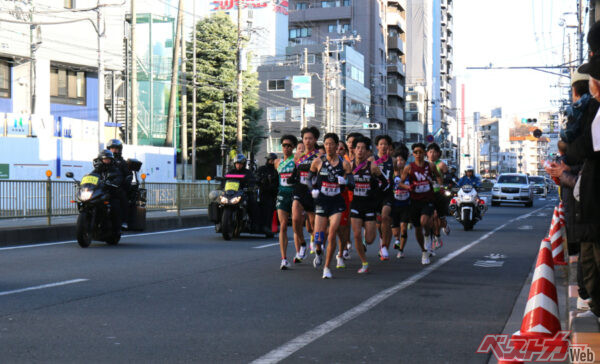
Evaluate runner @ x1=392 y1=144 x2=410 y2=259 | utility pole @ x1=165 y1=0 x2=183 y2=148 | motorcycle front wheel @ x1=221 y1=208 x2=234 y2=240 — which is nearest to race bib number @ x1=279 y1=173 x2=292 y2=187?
runner @ x1=392 y1=144 x2=410 y2=259

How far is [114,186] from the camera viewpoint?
48.5 ft

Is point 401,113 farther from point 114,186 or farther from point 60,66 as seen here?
point 114,186

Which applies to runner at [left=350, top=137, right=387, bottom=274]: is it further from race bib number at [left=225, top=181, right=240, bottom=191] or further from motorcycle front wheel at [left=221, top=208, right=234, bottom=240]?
motorcycle front wheel at [left=221, top=208, right=234, bottom=240]

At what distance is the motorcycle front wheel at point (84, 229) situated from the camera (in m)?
14.2

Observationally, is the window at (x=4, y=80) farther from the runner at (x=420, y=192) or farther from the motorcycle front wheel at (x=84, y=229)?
the runner at (x=420, y=192)

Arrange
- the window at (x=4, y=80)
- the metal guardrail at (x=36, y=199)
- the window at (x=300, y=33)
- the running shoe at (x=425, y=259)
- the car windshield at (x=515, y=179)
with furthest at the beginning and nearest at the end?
the window at (x=300, y=33) → the car windshield at (x=515, y=179) → the window at (x=4, y=80) → the metal guardrail at (x=36, y=199) → the running shoe at (x=425, y=259)

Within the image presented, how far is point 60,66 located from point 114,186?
29.6 meters

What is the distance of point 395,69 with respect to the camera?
3816 inches

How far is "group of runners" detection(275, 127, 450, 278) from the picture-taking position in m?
10.5

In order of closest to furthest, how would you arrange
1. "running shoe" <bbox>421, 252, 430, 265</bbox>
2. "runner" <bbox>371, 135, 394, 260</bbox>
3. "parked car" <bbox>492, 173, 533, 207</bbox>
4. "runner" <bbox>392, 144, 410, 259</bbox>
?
"running shoe" <bbox>421, 252, 430, 265</bbox> < "runner" <bbox>371, 135, 394, 260</bbox> < "runner" <bbox>392, 144, 410, 259</bbox> < "parked car" <bbox>492, 173, 533, 207</bbox>

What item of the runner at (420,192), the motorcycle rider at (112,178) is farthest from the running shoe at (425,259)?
the motorcycle rider at (112,178)
